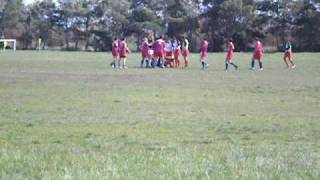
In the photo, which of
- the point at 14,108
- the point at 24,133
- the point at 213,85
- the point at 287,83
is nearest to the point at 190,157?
the point at 24,133

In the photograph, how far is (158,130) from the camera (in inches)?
509

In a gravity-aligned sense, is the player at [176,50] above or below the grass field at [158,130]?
above

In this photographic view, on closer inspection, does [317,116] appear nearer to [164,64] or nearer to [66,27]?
[164,64]

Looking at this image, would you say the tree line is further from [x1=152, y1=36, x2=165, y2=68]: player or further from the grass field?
the grass field

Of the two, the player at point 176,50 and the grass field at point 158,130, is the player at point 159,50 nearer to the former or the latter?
the player at point 176,50

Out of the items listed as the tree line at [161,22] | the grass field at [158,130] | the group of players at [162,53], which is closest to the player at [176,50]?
the group of players at [162,53]

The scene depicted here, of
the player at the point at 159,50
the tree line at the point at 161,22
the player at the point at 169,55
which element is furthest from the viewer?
the tree line at the point at 161,22

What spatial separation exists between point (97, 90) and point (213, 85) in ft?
16.1

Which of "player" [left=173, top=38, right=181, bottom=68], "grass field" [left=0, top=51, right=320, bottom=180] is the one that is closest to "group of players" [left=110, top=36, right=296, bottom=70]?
"player" [left=173, top=38, right=181, bottom=68]

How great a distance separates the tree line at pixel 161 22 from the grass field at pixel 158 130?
64.5 m

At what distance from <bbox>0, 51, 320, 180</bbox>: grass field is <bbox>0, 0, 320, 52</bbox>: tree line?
6454 centimetres

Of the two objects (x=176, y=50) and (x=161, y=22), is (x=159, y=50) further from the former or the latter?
(x=161, y=22)

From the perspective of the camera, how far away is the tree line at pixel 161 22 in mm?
94000

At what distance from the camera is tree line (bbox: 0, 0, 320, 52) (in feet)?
308
